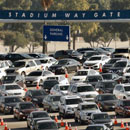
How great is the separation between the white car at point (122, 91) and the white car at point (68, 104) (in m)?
4.44

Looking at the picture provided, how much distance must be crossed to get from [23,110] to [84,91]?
6.92 m

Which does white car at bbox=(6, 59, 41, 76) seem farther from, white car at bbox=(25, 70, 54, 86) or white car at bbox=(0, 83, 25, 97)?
white car at bbox=(0, 83, 25, 97)

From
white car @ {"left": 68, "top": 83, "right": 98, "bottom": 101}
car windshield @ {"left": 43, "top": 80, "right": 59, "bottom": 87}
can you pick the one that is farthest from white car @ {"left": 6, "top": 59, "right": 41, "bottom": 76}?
white car @ {"left": 68, "top": 83, "right": 98, "bottom": 101}

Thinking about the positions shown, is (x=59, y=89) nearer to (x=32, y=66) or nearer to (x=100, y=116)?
(x=100, y=116)

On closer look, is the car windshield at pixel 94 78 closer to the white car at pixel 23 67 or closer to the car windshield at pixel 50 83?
the car windshield at pixel 50 83

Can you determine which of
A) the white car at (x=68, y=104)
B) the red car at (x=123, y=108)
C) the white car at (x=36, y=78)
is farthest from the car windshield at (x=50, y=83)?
the red car at (x=123, y=108)

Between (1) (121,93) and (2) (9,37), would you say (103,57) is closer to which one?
(1) (121,93)

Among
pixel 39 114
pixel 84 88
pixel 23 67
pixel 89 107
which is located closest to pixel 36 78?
pixel 23 67

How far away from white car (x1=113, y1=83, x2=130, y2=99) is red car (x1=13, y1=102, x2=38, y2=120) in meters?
7.59

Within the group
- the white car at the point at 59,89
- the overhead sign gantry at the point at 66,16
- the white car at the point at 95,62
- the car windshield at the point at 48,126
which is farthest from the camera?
the overhead sign gantry at the point at 66,16

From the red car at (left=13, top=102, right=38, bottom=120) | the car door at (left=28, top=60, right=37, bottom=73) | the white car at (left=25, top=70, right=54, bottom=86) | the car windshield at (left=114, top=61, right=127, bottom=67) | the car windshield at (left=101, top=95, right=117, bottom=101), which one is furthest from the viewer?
the car door at (left=28, top=60, right=37, bottom=73)

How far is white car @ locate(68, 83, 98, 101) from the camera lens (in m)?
48.5

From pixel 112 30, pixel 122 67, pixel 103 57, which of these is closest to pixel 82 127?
pixel 122 67

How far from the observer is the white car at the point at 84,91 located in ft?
159
